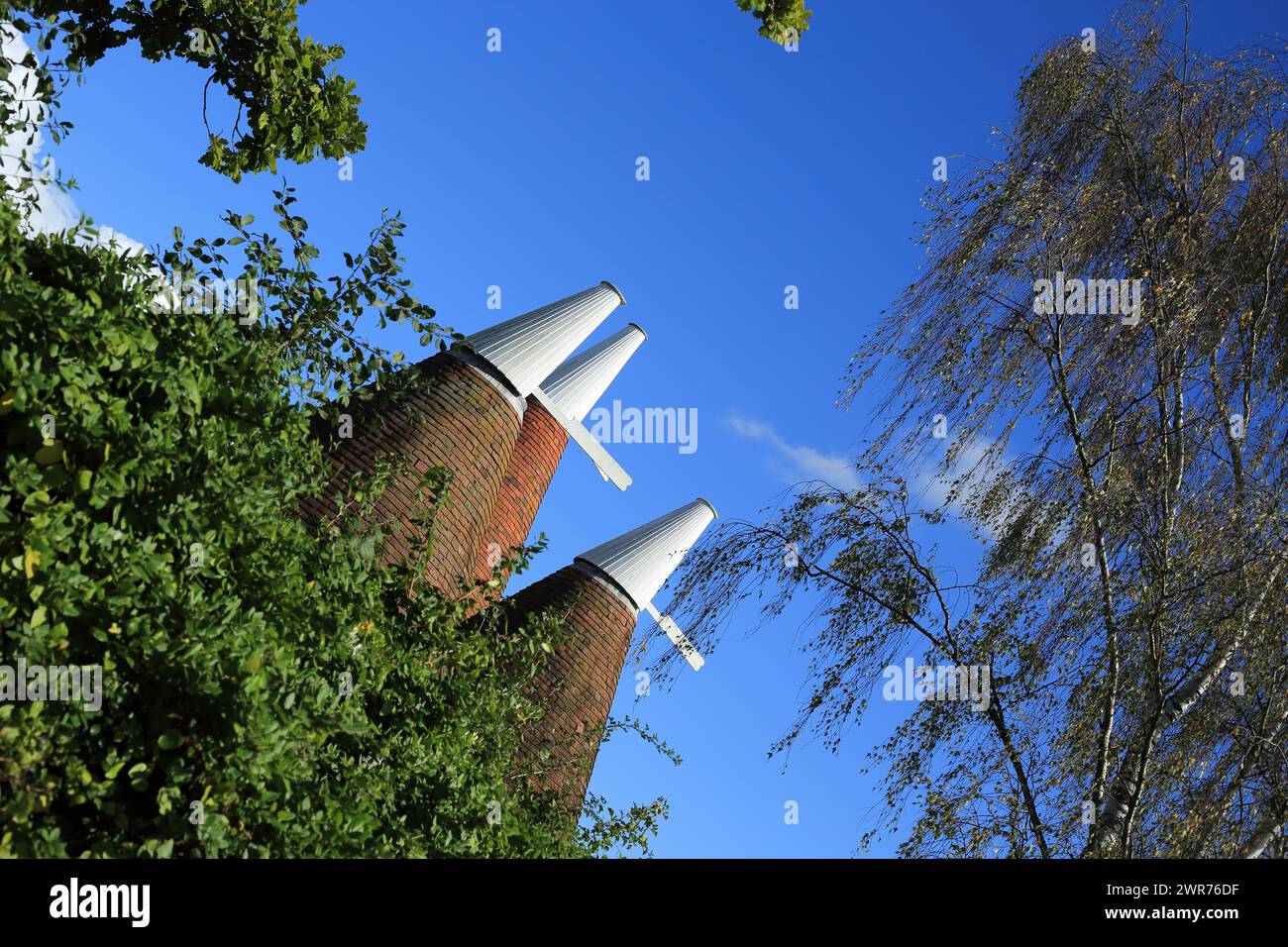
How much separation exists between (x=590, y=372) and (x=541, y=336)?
1.72 meters

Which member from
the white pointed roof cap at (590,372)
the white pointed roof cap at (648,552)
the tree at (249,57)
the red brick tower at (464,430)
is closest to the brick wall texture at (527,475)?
the white pointed roof cap at (590,372)

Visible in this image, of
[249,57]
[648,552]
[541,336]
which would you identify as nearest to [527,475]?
[541,336]

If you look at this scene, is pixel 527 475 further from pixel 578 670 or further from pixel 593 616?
pixel 578 670

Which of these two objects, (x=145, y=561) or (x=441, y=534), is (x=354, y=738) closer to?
(x=145, y=561)

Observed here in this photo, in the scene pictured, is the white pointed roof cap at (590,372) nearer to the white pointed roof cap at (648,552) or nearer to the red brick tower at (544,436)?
the red brick tower at (544,436)

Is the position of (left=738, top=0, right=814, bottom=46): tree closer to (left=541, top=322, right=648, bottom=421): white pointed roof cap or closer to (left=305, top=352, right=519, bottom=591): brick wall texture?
(left=305, top=352, right=519, bottom=591): brick wall texture

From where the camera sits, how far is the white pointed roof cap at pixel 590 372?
13.8 meters

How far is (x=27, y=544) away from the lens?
3.85 m

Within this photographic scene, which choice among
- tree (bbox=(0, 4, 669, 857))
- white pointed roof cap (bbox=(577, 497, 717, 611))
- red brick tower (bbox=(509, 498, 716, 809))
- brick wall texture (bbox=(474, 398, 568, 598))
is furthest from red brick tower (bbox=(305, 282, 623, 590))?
tree (bbox=(0, 4, 669, 857))

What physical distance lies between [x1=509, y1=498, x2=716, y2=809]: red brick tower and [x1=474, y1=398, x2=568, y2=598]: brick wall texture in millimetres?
880

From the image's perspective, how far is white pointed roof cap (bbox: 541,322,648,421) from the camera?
45.3ft

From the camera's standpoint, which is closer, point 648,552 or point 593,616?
point 593,616

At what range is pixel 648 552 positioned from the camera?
1409cm

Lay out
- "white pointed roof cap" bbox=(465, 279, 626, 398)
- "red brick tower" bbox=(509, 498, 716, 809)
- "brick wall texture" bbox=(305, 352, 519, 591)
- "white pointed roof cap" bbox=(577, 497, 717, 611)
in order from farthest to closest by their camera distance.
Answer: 1. "white pointed roof cap" bbox=(577, 497, 717, 611)
2. "white pointed roof cap" bbox=(465, 279, 626, 398)
3. "red brick tower" bbox=(509, 498, 716, 809)
4. "brick wall texture" bbox=(305, 352, 519, 591)
